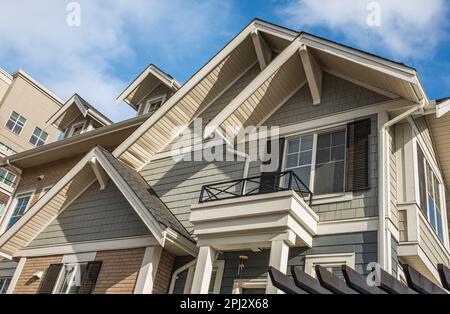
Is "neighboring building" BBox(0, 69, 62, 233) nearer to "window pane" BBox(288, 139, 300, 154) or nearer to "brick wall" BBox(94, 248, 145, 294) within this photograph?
"brick wall" BBox(94, 248, 145, 294)

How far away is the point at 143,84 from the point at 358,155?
9.59m

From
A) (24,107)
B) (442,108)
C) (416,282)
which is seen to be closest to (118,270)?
(416,282)

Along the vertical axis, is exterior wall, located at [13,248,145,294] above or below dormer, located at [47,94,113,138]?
below

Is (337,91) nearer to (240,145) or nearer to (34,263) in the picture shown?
(240,145)

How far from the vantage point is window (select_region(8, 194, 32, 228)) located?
16.2 m

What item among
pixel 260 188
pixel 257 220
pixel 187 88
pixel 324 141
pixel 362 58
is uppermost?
pixel 187 88

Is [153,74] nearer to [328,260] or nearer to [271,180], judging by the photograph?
[271,180]

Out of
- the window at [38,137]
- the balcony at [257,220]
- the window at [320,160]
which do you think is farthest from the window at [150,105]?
the window at [38,137]

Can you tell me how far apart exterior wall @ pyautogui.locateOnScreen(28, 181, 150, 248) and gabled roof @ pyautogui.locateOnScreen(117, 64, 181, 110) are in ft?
16.2

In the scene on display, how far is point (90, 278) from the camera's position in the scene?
10.0 metres

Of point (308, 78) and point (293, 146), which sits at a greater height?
point (308, 78)

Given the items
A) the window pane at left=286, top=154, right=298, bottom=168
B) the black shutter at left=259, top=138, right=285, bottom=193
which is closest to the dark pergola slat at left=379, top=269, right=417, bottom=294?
the black shutter at left=259, top=138, right=285, bottom=193

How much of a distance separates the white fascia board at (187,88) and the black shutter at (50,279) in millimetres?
3298

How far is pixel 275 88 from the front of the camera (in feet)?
35.2
